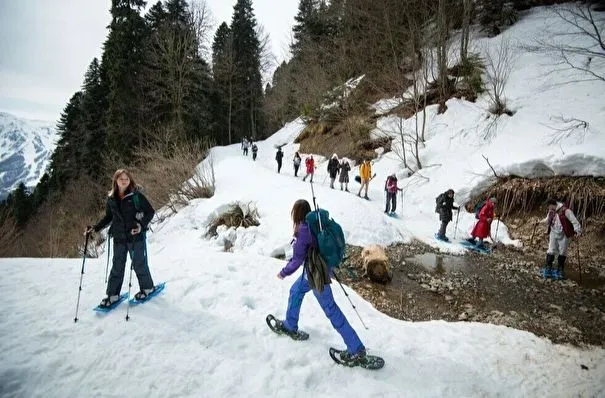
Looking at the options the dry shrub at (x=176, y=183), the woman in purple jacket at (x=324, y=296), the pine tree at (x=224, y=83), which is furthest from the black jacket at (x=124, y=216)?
the pine tree at (x=224, y=83)

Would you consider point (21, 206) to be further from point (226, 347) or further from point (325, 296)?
point (325, 296)

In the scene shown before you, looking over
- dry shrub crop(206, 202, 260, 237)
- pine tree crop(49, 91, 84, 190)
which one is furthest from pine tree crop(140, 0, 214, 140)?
dry shrub crop(206, 202, 260, 237)

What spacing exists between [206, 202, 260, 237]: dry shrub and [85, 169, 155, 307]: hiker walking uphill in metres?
5.93

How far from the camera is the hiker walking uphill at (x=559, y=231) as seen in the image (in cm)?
672

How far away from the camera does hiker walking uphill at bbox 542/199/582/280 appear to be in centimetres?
672

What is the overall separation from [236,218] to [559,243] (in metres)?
9.22

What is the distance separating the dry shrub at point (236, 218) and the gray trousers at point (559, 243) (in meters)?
8.10

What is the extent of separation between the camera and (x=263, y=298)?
5051 mm

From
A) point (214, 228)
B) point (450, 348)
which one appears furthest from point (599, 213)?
point (214, 228)

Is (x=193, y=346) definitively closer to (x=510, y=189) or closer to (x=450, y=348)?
(x=450, y=348)

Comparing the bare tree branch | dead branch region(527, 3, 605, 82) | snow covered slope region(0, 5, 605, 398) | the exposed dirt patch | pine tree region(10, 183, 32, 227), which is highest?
dead branch region(527, 3, 605, 82)

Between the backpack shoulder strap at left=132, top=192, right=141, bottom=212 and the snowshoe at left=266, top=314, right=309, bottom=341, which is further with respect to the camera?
the backpack shoulder strap at left=132, top=192, right=141, bottom=212

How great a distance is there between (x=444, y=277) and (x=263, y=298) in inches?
179

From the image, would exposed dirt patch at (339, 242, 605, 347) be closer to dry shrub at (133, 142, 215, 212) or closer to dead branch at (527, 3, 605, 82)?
dry shrub at (133, 142, 215, 212)
